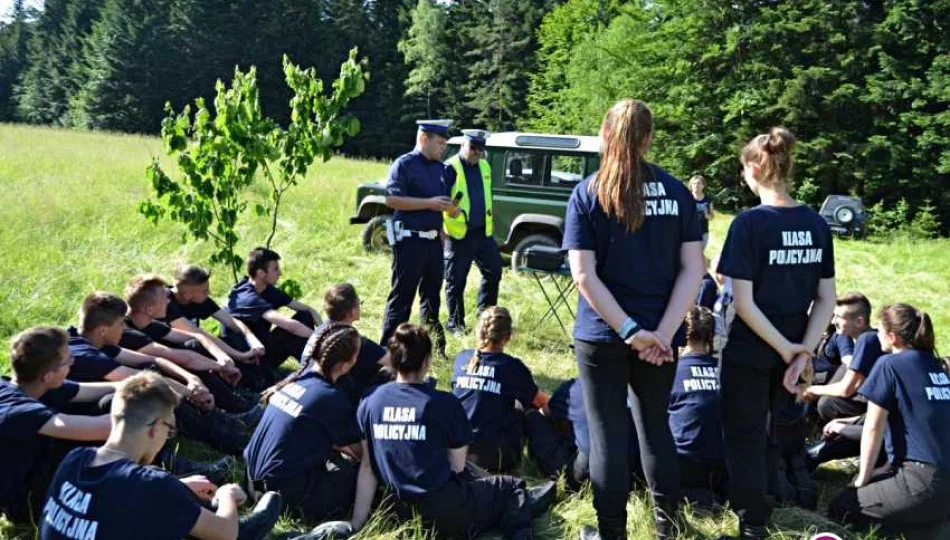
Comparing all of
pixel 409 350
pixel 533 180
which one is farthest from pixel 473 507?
pixel 533 180

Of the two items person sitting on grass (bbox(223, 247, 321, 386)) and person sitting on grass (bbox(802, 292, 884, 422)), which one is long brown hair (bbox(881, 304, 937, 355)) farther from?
person sitting on grass (bbox(223, 247, 321, 386))

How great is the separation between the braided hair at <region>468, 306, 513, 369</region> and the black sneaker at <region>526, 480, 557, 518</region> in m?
0.70

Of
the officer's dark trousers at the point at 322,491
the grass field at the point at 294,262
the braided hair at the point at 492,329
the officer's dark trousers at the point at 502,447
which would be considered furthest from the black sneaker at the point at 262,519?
the braided hair at the point at 492,329

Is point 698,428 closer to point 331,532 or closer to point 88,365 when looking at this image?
point 331,532

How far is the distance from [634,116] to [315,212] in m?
9.61

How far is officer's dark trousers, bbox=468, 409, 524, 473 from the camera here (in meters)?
3.83

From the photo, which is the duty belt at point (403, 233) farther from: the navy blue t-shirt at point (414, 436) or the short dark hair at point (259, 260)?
the navy blue t-shirt at point (414, 436)

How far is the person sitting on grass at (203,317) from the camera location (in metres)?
4.71

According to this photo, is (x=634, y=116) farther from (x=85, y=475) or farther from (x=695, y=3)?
(x=695, y=3)

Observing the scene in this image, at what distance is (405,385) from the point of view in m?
3.17

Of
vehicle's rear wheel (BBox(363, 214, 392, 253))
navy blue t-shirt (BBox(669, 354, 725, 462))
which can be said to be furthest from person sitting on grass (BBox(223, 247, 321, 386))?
vehicle's rear wheel (BBox(363, 214, 392, 253))

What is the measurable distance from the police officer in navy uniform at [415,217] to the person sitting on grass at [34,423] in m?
2.66

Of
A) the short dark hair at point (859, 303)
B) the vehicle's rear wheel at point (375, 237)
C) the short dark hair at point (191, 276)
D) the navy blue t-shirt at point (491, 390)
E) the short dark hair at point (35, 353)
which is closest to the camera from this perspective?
the short dark hair at point (35, 353)

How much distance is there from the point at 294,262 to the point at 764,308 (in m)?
6.98
